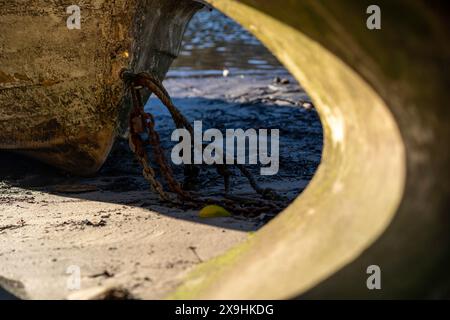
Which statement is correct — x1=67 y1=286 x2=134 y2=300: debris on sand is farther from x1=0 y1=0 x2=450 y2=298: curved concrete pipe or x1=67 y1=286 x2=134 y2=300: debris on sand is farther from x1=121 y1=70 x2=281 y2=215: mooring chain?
x1=121 y1=70 x2=281 y2=215: mooring chain

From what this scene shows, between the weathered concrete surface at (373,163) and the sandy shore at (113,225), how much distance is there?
627 millimetres

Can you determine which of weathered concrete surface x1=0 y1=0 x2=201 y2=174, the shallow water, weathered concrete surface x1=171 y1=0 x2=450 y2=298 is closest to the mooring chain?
weathered concrete surface x1=0 y1=0 x2=201 y2=174

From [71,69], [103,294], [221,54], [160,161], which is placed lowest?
[103,294]

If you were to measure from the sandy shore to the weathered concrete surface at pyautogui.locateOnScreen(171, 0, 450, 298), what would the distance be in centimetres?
63

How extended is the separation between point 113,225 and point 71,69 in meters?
1.12

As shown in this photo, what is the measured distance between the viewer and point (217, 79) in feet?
29.3

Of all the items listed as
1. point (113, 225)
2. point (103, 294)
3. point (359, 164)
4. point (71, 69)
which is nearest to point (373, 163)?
point (359, 164)

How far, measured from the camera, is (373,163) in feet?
7.16

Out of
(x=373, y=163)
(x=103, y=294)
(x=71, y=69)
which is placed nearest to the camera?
(x=373, y=163)

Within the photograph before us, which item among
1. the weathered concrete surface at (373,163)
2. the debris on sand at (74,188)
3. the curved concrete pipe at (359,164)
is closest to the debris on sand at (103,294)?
the curved concrete pipe at (359,164)

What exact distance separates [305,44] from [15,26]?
2456mm

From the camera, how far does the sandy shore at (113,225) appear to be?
2857 millimetres

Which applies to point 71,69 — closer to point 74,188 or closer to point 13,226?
point 74,188
